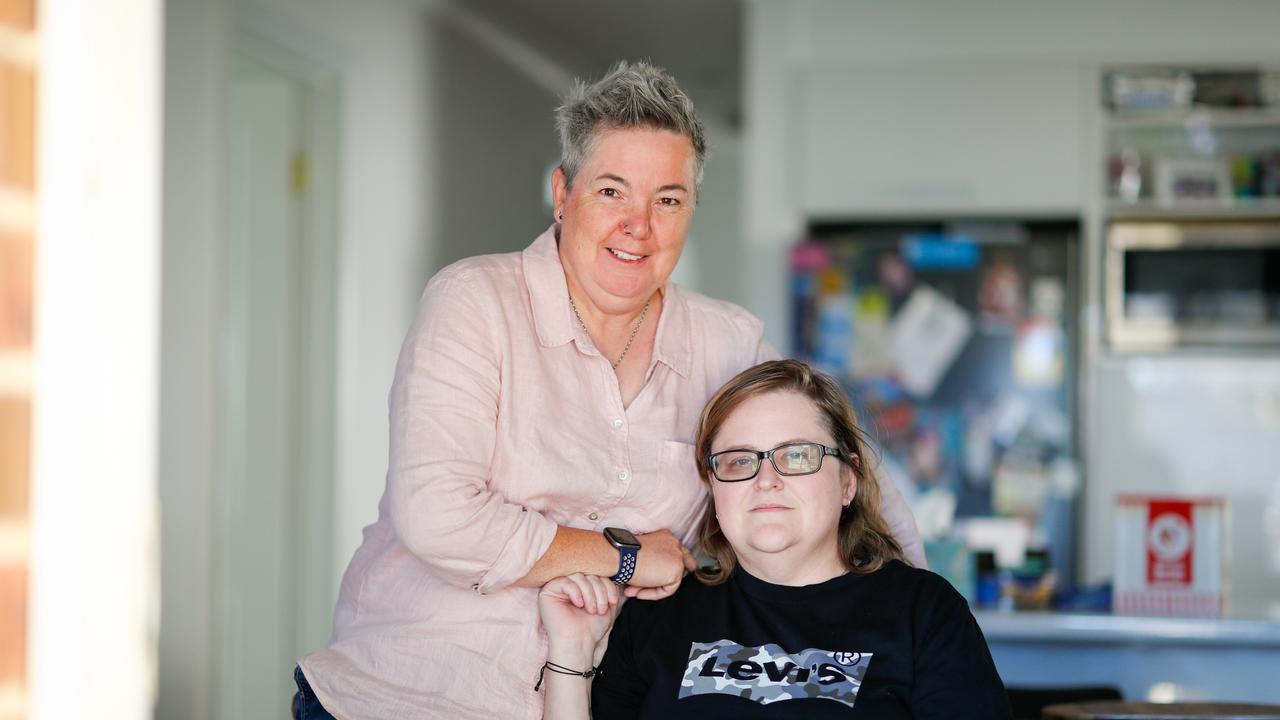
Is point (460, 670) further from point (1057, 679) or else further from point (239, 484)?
point (239, 484)

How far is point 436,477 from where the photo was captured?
1.55 meters

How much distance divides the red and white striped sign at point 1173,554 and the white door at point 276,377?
243 centimetres

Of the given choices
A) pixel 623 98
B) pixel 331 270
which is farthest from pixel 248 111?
pixel 623 98

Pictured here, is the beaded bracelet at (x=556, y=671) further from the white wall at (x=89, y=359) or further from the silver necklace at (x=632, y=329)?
the white wall at (x=89, y=359)

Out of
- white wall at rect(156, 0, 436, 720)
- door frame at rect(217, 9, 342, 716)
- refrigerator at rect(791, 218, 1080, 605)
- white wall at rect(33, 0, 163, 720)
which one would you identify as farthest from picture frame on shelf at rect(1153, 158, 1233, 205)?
white wall at rect(33, 0, 163, 720)

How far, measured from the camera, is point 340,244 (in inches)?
155

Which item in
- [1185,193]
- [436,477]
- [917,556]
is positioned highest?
[1185,193]

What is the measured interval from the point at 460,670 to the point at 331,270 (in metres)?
2.53

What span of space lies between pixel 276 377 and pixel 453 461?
2512 millimetres

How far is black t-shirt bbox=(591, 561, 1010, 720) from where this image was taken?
1.54 meters

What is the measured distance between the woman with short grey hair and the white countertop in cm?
85

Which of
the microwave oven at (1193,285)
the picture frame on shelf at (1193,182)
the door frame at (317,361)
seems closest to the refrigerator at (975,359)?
the microwave oven at (1193,285)

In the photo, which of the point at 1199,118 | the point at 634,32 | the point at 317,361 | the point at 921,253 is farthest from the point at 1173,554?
the point at 634,32

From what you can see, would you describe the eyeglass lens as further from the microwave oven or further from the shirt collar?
the microwave oven
